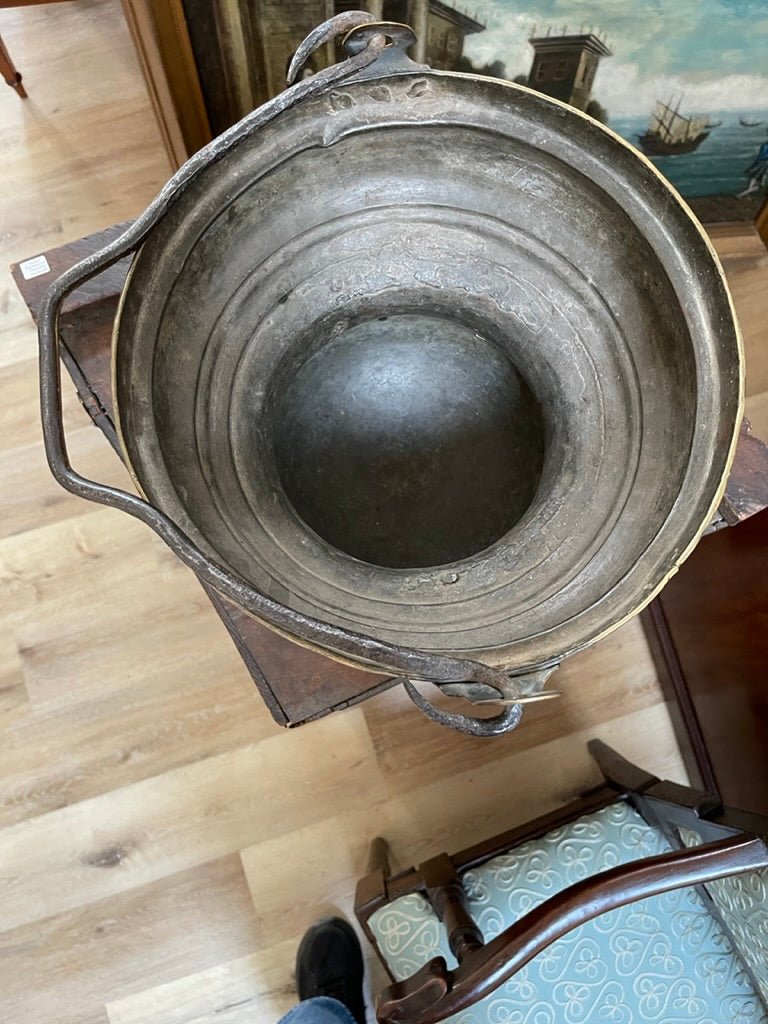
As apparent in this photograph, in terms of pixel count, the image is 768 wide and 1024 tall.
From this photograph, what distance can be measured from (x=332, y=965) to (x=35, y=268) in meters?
1.07

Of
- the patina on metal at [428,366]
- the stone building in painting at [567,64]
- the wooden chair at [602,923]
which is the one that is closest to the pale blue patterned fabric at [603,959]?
the wooden chair at [602,923]

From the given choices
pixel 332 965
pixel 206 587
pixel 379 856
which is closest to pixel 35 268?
pixel 206 587

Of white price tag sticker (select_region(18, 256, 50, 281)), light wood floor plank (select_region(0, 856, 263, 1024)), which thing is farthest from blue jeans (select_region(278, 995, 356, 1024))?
white price tag sticker (select_region(18, 256, 50, 281))

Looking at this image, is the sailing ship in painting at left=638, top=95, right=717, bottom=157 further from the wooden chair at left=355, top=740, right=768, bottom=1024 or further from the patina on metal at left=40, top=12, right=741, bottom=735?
the wooden chair at left=355, top=740, right=768, bottom=1024

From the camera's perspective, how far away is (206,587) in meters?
0.82

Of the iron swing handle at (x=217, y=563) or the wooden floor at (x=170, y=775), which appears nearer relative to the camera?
the iron swing handle at (x=217, y=563)

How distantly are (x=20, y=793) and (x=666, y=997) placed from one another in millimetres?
999

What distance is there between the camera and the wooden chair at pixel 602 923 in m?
0.92

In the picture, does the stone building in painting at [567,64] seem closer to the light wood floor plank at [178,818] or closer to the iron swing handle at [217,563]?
the iron swing handle at [217,563]

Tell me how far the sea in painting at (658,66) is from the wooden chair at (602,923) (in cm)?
109

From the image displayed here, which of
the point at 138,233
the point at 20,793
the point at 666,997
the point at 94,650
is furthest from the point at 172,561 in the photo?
the point at 666,997

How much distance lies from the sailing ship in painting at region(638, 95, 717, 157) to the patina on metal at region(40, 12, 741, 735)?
2.45 ft

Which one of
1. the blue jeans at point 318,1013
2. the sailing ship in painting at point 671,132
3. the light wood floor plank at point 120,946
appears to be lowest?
the light wood floor plank at point 120,946

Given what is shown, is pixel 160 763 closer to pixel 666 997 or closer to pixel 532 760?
pixel 532 760
